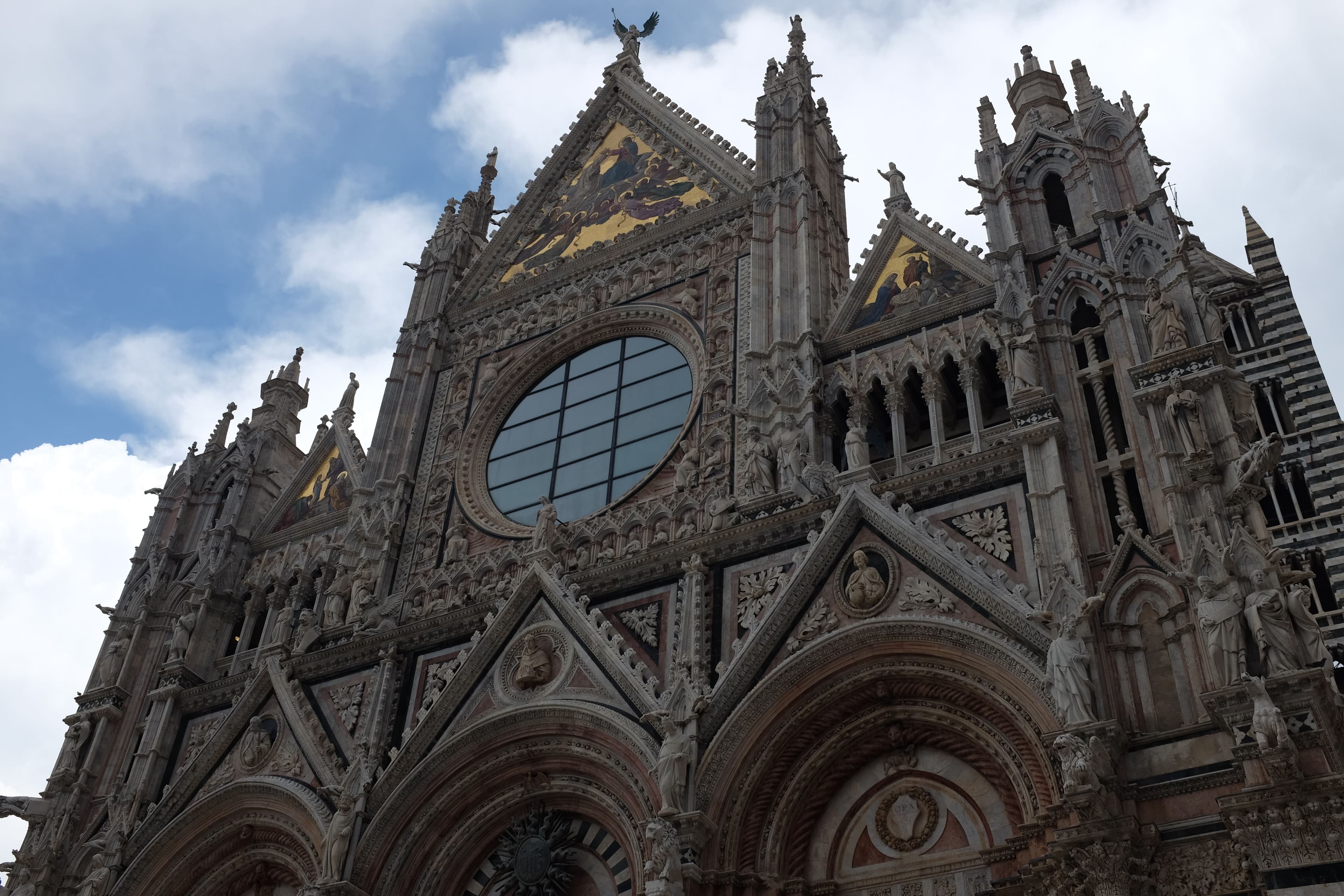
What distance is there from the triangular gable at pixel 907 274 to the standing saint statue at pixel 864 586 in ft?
13.5

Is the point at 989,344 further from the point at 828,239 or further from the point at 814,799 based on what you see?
the point at 814,799

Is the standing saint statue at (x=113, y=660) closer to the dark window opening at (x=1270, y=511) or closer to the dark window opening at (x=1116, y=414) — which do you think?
the dark window opening at (x=1116, y=414)

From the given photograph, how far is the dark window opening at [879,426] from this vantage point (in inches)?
624

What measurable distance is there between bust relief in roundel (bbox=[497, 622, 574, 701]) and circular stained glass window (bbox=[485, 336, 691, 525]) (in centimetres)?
230

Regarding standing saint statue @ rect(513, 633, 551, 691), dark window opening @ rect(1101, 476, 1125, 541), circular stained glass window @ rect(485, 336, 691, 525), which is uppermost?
circular stained glass window @ rect(485, 336, 691, 525)

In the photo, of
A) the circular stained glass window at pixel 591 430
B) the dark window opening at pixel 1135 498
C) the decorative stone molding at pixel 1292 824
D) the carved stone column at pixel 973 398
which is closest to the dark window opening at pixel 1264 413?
the carved stone column at pixel 973 398

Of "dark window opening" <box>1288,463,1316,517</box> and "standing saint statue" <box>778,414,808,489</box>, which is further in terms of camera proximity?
"dark window opening" <box>1288,463,1316,517</box>

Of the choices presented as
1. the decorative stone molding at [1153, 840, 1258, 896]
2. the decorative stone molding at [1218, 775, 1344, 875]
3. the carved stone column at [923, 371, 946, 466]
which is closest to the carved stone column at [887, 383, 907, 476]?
the carved stone column at [923, 371, 946, 466]

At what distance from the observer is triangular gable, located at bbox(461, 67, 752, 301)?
21.0 m

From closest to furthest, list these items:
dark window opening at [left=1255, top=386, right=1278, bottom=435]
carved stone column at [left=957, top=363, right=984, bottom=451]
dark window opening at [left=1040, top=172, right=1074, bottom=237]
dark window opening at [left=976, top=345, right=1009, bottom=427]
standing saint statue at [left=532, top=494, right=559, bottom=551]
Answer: carved stone column at [left=957, top=363, right=984, bottom=451]
dark window opening at [left=976, top=345, right=1009, bottom=427]
dark window opening at [left=1040, top=172, right=1074, bottom=237]
standing saint statue at [left=532, top=494, right=559, bottom=551]
dark window opening at [left=1255, top=386, right=1278, bottom=435]

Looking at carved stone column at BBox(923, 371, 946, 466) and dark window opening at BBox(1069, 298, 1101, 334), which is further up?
dark window opening at BBox(1069, 298, 1101, 334)

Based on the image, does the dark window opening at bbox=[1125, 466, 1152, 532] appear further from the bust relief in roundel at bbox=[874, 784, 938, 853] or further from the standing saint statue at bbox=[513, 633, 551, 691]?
the standing saint statue at bbox=[513, 633, 551, 691]

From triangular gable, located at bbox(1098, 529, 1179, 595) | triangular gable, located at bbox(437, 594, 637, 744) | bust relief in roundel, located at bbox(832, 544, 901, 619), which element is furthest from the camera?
triangular gable, located at bbox(437, 594, 637, 744)

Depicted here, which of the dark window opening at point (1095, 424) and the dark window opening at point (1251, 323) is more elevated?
the dark window opening at point (1251, 323)
